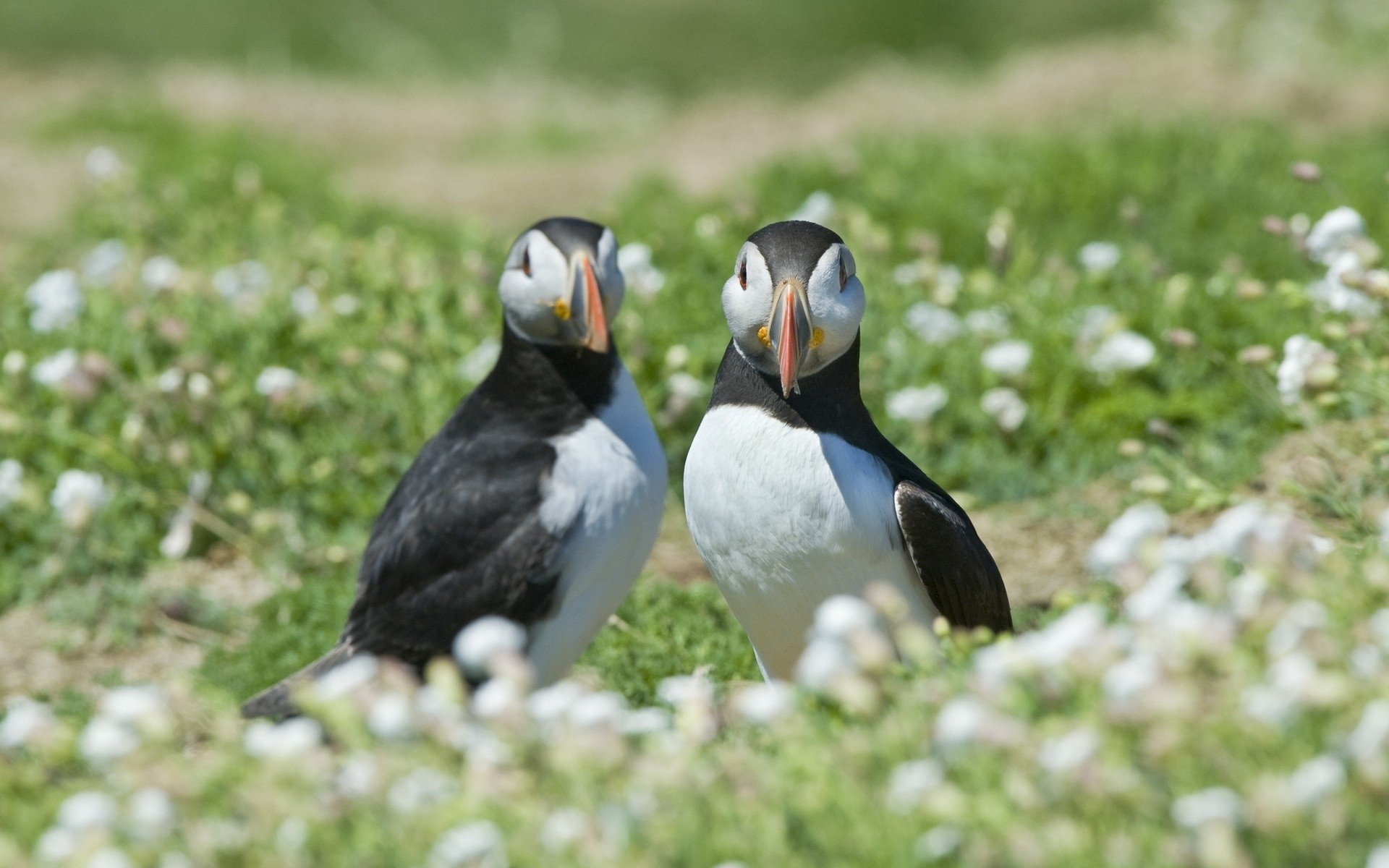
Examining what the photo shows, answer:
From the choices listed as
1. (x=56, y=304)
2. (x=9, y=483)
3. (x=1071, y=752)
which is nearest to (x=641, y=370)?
(x=9, y=483)

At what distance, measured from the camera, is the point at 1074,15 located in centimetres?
1959

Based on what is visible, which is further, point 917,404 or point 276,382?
point 276,382

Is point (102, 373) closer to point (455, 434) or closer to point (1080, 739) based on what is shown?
point (455, 434)

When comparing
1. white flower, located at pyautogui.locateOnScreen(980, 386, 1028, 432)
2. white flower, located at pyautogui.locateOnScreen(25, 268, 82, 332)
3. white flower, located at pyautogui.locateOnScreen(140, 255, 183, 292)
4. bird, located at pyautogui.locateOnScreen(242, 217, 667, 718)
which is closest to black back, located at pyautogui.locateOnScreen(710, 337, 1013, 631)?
bird, located at pyautogui.locateOnScreen(242, 217, 667, 718)

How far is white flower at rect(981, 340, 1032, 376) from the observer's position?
5789 mm

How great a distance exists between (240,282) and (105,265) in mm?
871

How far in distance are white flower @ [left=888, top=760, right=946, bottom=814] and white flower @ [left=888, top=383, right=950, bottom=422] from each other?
10.8 ft

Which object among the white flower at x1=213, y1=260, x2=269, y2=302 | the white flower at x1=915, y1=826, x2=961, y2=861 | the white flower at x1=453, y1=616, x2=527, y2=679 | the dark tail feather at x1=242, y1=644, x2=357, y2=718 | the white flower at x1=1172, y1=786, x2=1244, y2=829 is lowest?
the dark tail feather at x1=242, y1=644, x2=357, y2=718

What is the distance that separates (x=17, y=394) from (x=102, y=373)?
472 mm

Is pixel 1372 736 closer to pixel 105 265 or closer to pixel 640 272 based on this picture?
pixel 640 272

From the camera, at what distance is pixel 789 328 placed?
3.38 m

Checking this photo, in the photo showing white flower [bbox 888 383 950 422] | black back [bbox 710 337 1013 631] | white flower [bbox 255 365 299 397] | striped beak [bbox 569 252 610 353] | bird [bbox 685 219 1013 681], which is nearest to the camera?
bird [bbox 685 219 1013 681]

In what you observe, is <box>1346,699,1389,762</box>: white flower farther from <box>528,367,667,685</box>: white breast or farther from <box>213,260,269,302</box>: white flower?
<box>213,260,269,302</box>: white flower

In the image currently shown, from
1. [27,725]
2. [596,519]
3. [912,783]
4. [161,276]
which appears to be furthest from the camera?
[161,276]
